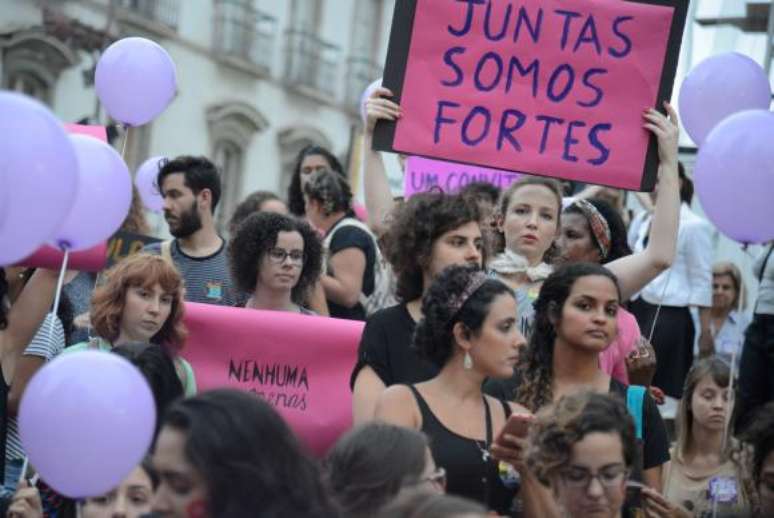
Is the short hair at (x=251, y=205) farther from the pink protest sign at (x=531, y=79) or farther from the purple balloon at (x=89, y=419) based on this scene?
the purple balloon at (x=89, y=419)

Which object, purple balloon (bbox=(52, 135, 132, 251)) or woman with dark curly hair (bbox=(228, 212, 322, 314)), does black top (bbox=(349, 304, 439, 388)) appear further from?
woman with dark curly hair (bbox=(228, 212, 322, 314))

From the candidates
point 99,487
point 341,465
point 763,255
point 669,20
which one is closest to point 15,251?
point 99,487

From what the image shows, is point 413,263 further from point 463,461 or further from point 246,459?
point 246,459

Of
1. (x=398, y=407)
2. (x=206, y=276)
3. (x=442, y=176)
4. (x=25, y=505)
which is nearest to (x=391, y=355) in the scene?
(x=398, y=407)

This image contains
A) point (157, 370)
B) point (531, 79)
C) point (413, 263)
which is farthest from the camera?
point (531, 79)

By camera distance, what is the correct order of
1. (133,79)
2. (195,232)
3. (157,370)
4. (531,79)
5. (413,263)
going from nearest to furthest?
(157,370) < (413,263) < (531,79) < (133,79) < (195,232)

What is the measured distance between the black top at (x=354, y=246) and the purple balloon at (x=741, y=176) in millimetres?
2358

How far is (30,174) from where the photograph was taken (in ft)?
14.1

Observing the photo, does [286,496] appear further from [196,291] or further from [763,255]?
[763,255]

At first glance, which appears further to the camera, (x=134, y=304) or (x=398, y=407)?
(x=134, y=304)

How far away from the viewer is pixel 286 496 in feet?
11.2

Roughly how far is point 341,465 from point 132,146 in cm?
2360

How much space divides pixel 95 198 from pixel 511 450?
1505mm

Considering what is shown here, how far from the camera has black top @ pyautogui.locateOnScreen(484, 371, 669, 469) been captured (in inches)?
228
